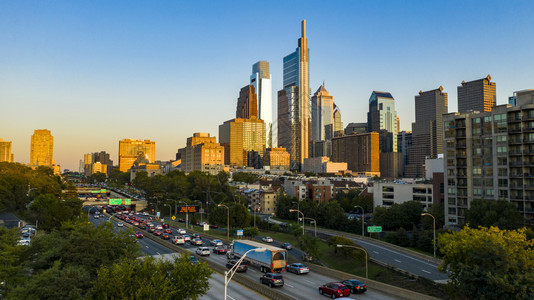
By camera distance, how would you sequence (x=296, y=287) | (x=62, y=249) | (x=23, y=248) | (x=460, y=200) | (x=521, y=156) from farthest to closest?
(x=460, y=200)
(x=521, y=156)
(x=296, y=287)
(x=23, y=248)
(x=62, y=249)

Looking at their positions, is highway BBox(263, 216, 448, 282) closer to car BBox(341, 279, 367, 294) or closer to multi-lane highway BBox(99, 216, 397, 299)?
multi-lane highway BBox(99, 216, 397, 299)

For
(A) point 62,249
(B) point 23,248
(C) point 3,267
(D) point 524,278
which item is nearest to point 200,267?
(A) point 62,249

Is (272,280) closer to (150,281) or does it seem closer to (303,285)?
(303,285)

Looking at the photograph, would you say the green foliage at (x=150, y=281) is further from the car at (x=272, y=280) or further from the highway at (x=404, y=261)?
the highway at (x=404, y=261)

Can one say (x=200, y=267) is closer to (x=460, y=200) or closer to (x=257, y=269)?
(x=257, y=269)

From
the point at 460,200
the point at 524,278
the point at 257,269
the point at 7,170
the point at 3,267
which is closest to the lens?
the point at 524,278

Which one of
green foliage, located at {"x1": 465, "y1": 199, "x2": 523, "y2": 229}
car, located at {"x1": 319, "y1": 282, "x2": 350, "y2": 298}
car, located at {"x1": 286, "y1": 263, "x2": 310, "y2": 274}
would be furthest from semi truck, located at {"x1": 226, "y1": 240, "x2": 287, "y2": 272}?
green foliage, located at {"x1": 465, "y1": 199, "x2": 523, "y2": 229}

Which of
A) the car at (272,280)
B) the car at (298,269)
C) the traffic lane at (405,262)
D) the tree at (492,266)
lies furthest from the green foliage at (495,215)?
the car at (272,280)

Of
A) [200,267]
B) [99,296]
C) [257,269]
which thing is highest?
[200,267]
